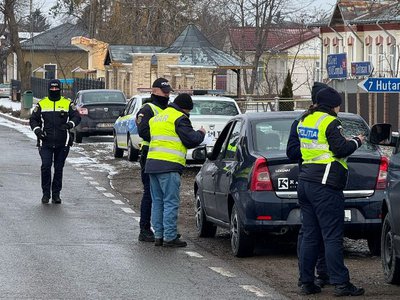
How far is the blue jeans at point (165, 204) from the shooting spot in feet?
44.5

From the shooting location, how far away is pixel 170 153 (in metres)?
13.6

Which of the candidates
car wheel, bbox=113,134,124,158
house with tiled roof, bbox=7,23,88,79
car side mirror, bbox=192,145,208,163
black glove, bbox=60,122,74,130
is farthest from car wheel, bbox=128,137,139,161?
house with tiled roof, bbox=7,23,88,79

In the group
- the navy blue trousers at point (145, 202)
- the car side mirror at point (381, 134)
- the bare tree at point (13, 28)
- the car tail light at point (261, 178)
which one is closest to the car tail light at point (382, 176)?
the car tail light at point (261, 178)

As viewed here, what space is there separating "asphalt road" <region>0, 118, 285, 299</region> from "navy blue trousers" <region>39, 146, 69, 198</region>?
0.90 feet

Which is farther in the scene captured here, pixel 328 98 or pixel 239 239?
pixel 239 239

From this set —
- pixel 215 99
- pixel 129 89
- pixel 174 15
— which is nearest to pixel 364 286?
pixel 215 99

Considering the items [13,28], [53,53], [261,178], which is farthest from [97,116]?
[53,53]

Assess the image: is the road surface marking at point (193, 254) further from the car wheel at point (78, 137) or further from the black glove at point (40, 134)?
the car wheel at point (78, 137)

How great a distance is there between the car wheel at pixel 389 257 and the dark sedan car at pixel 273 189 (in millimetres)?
904

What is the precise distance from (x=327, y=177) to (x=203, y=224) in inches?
177

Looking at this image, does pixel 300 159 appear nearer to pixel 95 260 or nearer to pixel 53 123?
pixel 95 260

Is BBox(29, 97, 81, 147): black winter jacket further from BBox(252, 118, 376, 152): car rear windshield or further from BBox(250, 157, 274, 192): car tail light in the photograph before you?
BBox(250, 157, 274, 192): car tail light

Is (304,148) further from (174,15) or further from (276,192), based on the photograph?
(174,15)

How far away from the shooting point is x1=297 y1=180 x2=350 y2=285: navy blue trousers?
1025 centimetres
